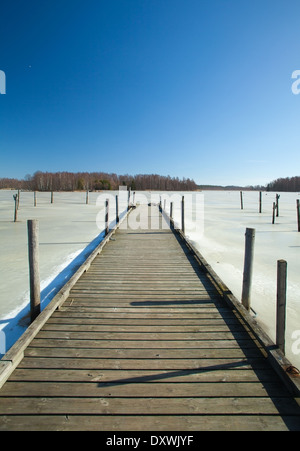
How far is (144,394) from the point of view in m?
1.94

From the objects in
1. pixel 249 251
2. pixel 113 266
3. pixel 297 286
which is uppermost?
pixel 249 251

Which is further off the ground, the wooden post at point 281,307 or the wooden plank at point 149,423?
the wooden post at point 281,307

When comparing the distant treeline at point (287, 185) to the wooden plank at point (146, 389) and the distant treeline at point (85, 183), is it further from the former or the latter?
the wooden plank at point (146, 389)

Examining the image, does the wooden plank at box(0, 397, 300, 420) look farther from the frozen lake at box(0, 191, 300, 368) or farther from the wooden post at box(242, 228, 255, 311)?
the wooden post at box(242, 228, 255, 311)

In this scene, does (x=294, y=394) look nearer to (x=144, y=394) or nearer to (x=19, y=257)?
(x=144, y=394)

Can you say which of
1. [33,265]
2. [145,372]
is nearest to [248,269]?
[145,372]

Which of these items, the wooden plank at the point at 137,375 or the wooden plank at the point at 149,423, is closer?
the wooden plank at the point at 149,423

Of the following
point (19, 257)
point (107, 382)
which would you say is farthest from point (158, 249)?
point (107, 382)

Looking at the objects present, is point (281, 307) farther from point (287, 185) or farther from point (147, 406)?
point (287, 185)

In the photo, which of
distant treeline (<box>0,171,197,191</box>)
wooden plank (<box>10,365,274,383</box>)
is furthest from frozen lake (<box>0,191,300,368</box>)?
distant treeline (<box>0,171,197,191</box>)

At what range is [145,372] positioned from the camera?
2.18 m

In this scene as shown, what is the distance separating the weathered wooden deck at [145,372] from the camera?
176cm

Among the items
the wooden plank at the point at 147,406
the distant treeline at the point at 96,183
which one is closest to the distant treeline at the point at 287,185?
the distant treeline at the point at 96,183

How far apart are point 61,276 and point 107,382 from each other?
3.90 m
